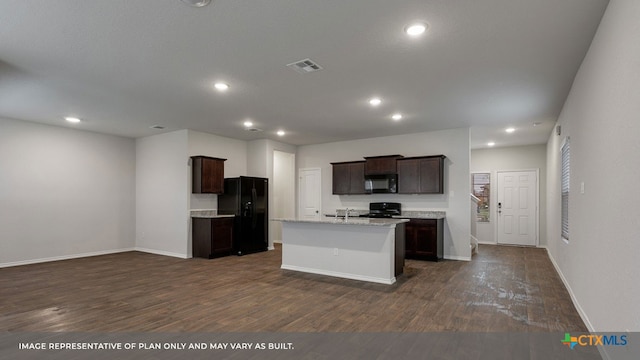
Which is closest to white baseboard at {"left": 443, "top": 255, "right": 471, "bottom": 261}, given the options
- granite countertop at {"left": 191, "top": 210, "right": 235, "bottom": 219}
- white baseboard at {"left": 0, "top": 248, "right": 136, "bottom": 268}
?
granite countertop at {"left": 191, "top": 210, "right": 235, "bottom": 219}

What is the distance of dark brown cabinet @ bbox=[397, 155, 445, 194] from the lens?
22.0 feet

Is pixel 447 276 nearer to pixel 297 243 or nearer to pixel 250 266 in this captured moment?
pixel 297 243

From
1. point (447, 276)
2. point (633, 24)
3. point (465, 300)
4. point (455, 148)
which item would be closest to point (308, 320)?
point (465, 300)

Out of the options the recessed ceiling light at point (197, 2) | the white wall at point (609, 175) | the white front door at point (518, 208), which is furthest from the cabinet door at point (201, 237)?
the white front door at point (518, 208)

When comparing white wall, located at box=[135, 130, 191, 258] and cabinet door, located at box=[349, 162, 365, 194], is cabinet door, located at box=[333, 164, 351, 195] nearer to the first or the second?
cabinet door, located at box=[349, 162, 365, 194]

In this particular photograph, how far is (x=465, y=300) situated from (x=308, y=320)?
1.98 meters

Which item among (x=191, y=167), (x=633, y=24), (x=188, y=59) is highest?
(x=188, y=59)

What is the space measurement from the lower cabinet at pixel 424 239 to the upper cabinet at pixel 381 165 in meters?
1.22

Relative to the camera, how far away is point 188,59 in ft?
11.3

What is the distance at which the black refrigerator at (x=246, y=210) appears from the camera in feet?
23.7

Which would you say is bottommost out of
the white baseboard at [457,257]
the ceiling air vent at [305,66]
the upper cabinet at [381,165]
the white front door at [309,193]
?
the white baseboard at [457,257]

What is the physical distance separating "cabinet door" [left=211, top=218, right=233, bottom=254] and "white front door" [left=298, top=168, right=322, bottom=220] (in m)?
2.09

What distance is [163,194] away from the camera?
7.40m

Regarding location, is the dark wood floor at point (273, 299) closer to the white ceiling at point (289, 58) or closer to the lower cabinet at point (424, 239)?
the lower cabinet at point (424, 239)
